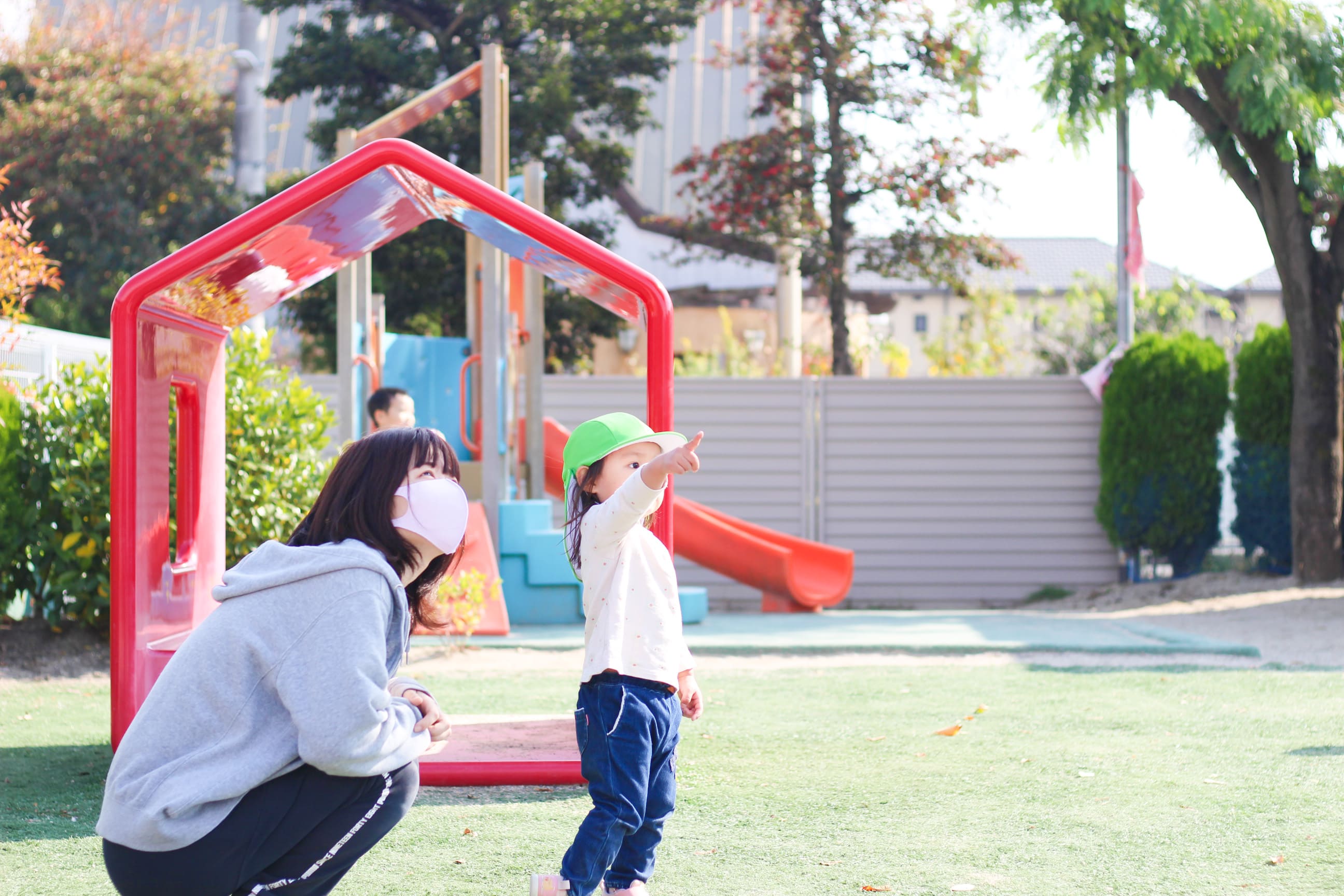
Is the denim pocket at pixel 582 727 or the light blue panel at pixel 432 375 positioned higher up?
the light blue panel at pixel 432 375

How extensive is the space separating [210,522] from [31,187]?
1555 cm

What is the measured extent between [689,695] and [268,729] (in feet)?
4.64

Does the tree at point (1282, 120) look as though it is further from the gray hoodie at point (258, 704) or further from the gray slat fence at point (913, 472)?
the gray hoodie at point (258, 704)

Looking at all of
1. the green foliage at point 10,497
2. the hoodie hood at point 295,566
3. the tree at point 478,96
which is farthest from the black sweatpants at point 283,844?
the tree at point 478,96

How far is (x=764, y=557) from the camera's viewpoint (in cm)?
1074

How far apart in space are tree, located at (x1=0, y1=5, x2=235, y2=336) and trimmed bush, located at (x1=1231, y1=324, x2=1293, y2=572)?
13752mm

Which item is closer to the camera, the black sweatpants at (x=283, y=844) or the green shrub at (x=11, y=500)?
the black sweatpants at (x=283, y=844)

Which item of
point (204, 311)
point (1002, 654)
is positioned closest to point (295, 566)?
point (204, 311)

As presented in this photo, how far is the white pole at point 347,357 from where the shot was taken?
28.9 ft

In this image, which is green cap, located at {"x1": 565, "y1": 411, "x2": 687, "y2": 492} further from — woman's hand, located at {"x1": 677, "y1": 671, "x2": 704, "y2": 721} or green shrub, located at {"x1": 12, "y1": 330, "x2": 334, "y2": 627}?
green shrub, located at {"x1": 12, "y1": 330, "x2": 334, "y2": 627}

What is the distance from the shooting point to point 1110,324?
17.1 meters

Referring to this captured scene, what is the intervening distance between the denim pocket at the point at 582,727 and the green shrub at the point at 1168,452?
9.34 metres

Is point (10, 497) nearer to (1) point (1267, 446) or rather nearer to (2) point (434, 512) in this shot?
(2) point (434, 512)

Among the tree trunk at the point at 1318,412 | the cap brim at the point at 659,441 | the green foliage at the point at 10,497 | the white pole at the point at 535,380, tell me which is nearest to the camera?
the cap brim at the point at 659,441
